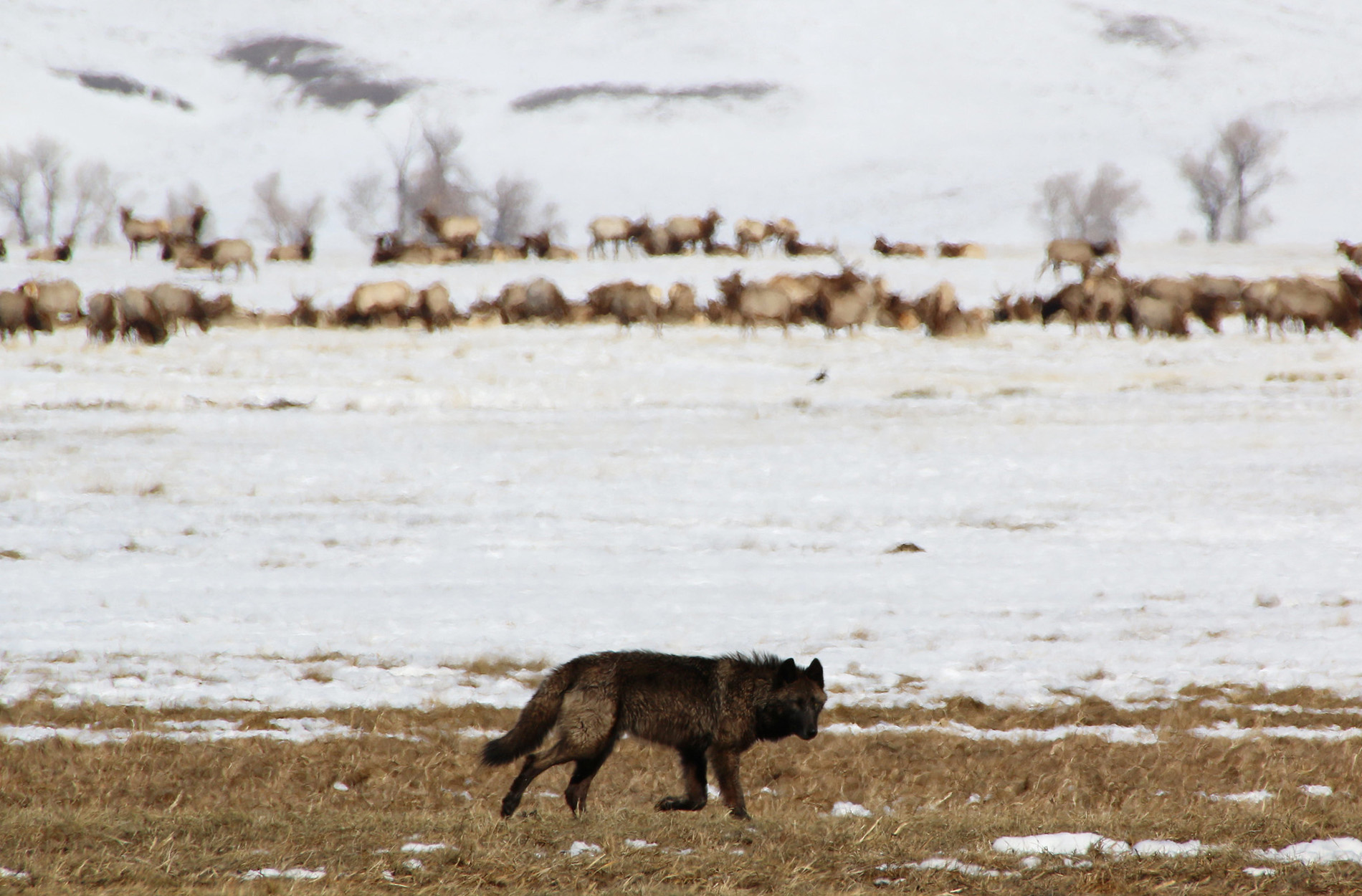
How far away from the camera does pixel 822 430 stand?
84.9 ft

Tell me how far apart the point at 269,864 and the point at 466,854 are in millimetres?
889

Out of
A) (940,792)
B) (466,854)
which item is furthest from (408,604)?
(466,854)

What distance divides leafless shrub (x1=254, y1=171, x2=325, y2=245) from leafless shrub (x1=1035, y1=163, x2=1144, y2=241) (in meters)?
68.7

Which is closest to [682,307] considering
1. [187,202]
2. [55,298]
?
[55,298]

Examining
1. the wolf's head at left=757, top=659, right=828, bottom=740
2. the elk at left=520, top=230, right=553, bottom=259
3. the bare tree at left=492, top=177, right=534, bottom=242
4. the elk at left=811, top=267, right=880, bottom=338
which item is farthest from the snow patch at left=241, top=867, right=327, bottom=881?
the bare tree at left=492, top=177, right=534, bottom=242

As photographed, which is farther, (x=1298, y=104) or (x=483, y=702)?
(x=1298, y=104)

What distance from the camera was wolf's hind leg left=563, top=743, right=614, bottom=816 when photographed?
22.2 feet

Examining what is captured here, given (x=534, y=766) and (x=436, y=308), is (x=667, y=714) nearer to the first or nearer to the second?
(x=534, y=766)

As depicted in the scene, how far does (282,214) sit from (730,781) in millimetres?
125780

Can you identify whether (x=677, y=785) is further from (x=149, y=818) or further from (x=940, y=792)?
(x=149, y=818)

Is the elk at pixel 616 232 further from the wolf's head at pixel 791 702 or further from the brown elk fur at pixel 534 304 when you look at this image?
the wolf's head at pixel 791 702

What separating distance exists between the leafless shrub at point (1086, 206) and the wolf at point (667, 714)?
362 feet

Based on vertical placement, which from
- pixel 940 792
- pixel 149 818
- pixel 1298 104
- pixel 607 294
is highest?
pixel 1298 104

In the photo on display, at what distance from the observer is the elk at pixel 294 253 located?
58500mm
